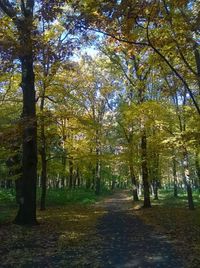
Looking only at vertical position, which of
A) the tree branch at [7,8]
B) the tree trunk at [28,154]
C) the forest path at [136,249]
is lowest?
the forest path at [136,249]

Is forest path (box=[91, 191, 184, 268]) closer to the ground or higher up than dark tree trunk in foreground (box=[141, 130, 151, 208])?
closer to the ground

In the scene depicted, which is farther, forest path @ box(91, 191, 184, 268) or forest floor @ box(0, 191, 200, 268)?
forest floor @ box(0, 191, 200, 268)

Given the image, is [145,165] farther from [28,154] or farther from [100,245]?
[100,245]

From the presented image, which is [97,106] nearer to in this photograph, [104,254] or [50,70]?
[50,70]

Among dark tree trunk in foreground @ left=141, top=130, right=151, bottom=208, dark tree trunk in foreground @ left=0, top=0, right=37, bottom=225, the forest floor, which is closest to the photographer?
the forest floor

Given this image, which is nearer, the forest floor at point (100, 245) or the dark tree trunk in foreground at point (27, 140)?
the forest floor at point (100, 245)

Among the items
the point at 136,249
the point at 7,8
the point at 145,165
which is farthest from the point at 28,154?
the point at 145,165

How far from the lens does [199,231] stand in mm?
12719

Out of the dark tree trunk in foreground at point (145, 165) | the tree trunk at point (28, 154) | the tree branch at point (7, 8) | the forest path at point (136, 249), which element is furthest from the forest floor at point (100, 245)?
the dark tree trunk in foreground at point (145, 165)

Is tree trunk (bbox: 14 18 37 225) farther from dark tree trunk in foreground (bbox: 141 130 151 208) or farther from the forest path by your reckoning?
dark tree trunk in foreground (bbox: 141 130 151 208)

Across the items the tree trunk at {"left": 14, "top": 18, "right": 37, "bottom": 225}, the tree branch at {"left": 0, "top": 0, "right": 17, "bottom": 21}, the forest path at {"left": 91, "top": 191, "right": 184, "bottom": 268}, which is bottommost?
the forest path at {"left": 91, "top": 191, "right": 184, "bottom": 268}

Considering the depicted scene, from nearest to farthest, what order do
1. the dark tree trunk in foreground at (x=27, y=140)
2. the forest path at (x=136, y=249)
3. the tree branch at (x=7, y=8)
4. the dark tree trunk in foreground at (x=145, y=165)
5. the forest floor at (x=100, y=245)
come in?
the forest path at (x=136, y=249) < the forest floor at (x=100, y=245) < the tree branch at (x=7, y=8) < the dark tree trunk in foreground at (x=27, y=140) < the dark tree trunk in foreground at (x=145, y=165)

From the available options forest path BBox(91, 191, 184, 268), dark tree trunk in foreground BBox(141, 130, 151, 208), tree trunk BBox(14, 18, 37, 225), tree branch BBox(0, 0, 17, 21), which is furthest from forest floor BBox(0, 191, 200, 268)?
dark tree trunk in foreground BBox(141, 130, 151, 208)

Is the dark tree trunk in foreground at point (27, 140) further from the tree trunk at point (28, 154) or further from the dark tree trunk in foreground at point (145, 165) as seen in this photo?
the dark tree trunk in foreground at point (145, 165)
